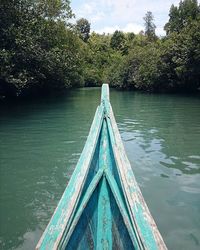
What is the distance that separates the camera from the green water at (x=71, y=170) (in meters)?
4.22

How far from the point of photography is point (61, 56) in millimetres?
21234

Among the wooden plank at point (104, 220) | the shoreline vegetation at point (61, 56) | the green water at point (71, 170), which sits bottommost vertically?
the green water at point (71, 170)

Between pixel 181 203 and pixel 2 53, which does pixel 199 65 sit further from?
pixel 181 203

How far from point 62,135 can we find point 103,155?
668 centimetres

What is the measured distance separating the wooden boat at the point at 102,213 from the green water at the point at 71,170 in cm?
137

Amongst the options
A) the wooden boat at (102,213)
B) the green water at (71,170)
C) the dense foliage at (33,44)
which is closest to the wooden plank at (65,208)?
Result: the wooden boat at (102,213)

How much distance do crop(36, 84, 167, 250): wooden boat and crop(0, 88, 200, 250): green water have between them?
1.37 meters

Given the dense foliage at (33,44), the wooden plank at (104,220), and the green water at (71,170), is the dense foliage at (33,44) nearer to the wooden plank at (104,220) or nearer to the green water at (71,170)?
the green water at (71,170)

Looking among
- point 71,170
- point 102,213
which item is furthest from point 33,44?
point 102,213

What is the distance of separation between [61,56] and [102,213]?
19271 millimetres

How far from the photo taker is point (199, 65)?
24.8m

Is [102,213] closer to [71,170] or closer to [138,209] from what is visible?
[138,209]

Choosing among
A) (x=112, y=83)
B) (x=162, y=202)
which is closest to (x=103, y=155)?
(x=162, y=202)

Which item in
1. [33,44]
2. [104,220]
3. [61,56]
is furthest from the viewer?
[61,56]
